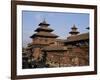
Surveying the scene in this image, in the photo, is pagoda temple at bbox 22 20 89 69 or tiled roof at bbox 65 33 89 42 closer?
pagoda temple at bbox 22 20 89 69

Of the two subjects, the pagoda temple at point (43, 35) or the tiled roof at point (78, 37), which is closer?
the pagoda temple at point (43, 35)

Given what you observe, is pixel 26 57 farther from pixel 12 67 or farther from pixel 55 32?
pixel 55 32

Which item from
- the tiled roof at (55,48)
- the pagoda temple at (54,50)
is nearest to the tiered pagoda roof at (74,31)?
the pagoda temple at (54,50)

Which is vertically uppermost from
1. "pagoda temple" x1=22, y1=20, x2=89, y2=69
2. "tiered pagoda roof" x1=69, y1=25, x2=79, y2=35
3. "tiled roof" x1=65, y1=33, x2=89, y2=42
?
"tiered pagoda roof" x1=69, y1=25, x2=79, y2=35

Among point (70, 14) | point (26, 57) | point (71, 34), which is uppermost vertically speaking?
point (70, 14)

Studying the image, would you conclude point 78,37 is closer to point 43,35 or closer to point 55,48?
point 55,48

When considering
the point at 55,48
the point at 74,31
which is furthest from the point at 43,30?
the point at 74,31

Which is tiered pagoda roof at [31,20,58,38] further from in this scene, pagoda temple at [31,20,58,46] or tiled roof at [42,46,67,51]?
tiled roof at [42,46,67,51]

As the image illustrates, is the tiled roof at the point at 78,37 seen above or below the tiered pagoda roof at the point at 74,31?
below

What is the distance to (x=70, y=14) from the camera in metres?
2.19

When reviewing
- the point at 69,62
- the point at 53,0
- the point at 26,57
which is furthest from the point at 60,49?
the point at 53,0

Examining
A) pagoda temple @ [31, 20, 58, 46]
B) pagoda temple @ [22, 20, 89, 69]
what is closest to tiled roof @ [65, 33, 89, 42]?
pagoda temple @ [22, 20, 89, 69]

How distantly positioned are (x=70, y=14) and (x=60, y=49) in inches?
14.7

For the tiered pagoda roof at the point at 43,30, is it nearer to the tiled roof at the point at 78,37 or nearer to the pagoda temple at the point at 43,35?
the pagoda temple at the point at 43,35
